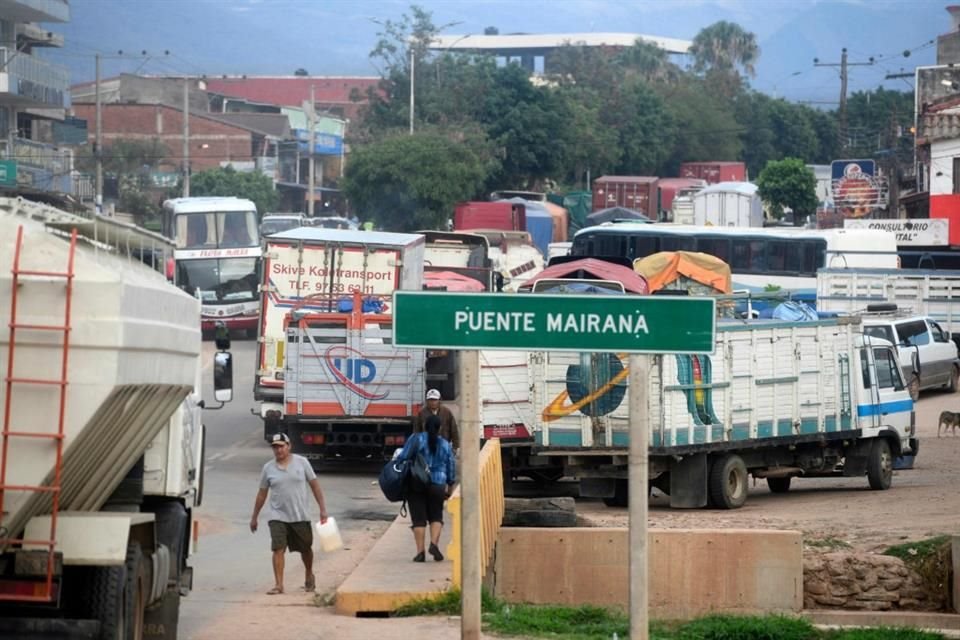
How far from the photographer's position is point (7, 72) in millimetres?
52375

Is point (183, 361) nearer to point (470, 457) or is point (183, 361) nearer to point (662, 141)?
point (470, 457)

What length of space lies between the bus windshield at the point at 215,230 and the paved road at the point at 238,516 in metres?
14.8

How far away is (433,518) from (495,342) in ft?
18.7

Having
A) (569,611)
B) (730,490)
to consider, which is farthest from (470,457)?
(730,490)

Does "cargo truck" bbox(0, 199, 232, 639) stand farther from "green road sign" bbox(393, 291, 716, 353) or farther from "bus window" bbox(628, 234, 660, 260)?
"bus window" bbox(628, 234, 660, 260)

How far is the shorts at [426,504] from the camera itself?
1439cm

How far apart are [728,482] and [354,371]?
223 inches

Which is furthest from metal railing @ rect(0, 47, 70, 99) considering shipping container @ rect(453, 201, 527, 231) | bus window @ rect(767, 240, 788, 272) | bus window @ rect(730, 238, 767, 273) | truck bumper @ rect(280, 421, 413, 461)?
truck bumper @ rect(280, 421, 413, 461)

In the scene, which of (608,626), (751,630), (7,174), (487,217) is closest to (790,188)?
(487,217)

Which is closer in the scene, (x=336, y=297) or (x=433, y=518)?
(x=433, y=518)

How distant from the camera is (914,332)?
35.2 metres

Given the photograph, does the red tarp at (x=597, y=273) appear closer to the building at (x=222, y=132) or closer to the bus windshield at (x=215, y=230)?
the bus windshield at (x=215, y=230)

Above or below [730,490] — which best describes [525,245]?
above

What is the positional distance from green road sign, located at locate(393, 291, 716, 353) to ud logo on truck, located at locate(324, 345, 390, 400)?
1340 centimetres
